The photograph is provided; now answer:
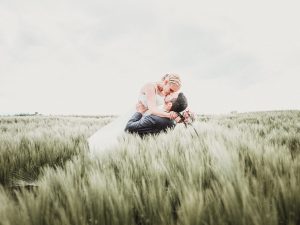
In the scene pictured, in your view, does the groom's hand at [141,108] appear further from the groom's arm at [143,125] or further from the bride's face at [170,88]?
the bride's face at [170,88]

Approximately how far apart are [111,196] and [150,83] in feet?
10.1

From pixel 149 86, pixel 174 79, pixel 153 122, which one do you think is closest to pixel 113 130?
pixel 153 122

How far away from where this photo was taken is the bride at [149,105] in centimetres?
363

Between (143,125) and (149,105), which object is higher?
(149,105)

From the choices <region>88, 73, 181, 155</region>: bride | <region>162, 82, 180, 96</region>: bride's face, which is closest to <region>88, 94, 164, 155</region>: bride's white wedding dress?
<region>88, 73, 181, 155</region>: bride

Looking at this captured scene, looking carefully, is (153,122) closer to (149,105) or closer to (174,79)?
(149,105)

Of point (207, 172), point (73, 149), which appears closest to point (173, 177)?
point (207, 172)

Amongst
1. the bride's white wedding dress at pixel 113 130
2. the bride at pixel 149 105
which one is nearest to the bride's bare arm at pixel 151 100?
the bride at pixel 149 105

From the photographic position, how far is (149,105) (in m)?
3.92

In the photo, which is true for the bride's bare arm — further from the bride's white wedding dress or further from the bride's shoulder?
the bride's white wedding dress

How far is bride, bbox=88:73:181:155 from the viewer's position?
11.9ft

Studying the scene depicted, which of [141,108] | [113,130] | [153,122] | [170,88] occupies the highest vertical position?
[170,88]

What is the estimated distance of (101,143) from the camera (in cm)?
354

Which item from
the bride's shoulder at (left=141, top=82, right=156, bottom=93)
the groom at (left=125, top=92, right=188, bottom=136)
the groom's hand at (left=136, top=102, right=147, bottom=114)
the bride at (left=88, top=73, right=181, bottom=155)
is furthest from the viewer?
the groom's hand at (left=136, top=102, right=147, bottom=114)
